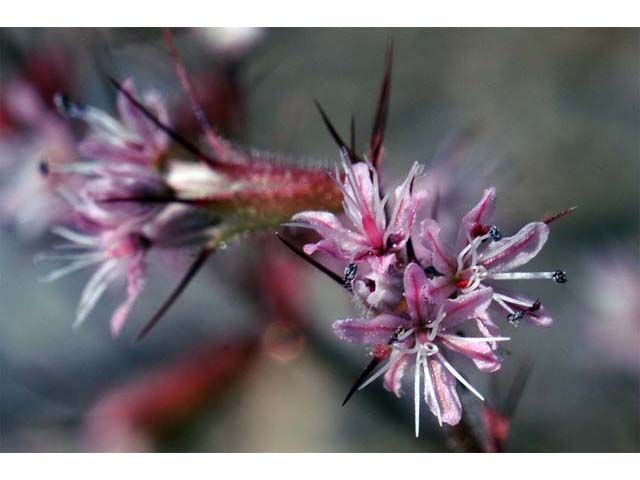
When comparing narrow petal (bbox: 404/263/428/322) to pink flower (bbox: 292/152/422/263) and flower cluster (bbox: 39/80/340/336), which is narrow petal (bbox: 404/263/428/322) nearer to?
pink flower (bbox: 292/152/422/263)

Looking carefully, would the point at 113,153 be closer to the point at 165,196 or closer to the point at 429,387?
the point at 165,196

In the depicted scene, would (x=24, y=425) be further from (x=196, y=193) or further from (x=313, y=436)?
(x=196, y=193)

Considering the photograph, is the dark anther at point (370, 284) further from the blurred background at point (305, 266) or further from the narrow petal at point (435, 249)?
the blurred background at point (305, 266)

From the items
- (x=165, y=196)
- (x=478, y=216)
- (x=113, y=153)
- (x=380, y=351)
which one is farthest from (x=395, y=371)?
(x=113, y=153)

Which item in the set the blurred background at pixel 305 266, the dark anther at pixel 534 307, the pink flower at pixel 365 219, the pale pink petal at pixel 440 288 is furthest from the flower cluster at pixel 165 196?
the blurred background at pixel 305 266

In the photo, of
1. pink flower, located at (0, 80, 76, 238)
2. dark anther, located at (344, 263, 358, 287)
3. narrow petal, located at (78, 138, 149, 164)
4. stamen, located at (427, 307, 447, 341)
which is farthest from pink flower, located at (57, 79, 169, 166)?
stamen, located at (427, 307, 447, 341)

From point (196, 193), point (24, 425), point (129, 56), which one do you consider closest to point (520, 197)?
point (129, 56)

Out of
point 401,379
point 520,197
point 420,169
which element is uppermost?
point 420,169
